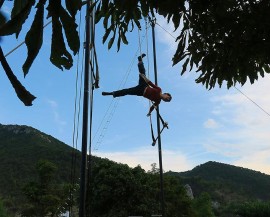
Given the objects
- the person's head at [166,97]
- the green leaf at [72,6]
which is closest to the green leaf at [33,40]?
the green leaf at [72,6]

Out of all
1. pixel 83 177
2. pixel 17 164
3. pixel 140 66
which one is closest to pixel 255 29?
pixel 83 177

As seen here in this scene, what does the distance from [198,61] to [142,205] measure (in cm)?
2809

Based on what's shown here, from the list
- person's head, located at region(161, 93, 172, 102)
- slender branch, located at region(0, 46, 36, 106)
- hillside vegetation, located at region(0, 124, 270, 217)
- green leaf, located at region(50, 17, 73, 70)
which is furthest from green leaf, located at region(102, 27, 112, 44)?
hillside vegetation, located at region(0, 124, 270, 217)

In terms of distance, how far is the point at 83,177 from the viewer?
7.93m

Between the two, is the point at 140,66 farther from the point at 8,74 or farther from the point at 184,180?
the point at 184,180

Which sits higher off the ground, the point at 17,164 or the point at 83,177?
the point at 17,164

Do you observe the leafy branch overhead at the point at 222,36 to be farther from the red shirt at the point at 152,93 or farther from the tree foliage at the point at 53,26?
the red shirt at the point at 152,93

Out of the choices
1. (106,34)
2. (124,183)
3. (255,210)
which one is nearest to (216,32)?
(106,34)

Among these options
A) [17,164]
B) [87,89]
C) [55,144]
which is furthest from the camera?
[55,144]

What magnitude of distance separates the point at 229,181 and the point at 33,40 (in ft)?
341

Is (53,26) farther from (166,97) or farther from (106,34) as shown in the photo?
(166,97)

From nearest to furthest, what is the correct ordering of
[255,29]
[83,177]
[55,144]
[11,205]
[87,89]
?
1. [255,29]
2. [83,177]
3. [87,89]
4. [11,205]
5. [55,144]

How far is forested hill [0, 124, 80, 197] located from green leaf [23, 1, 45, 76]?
54812 millimetres

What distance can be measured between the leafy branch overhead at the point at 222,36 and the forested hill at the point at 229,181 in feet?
287
